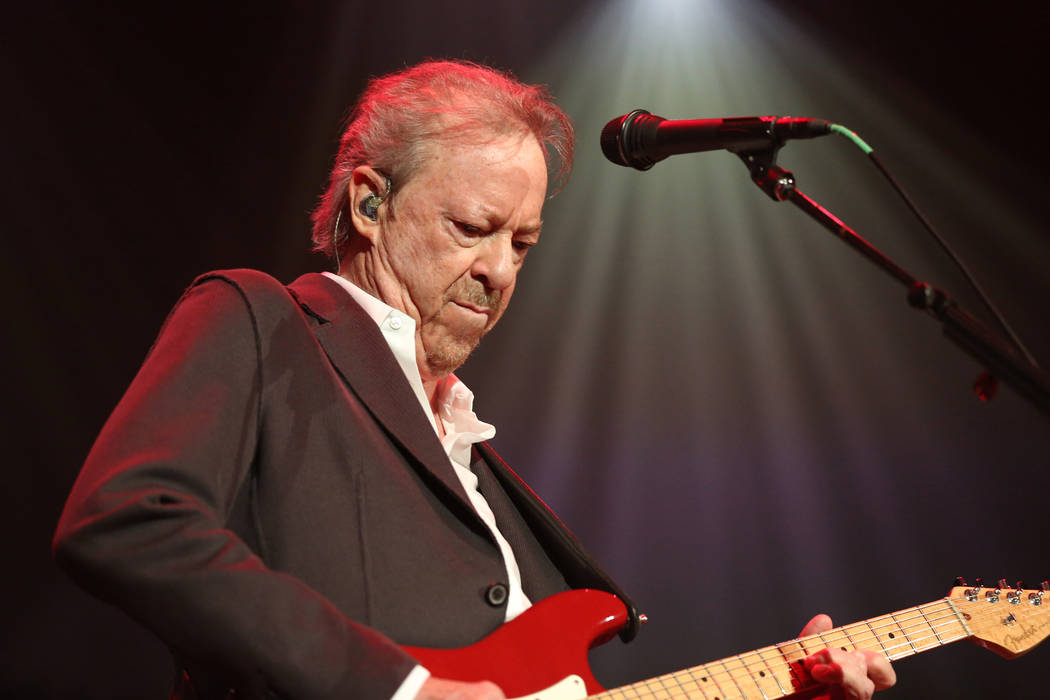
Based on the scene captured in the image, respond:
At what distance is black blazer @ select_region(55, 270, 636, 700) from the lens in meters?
1.19

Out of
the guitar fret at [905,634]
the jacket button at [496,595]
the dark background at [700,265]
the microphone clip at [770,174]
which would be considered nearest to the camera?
the microphone clip at [770,174]

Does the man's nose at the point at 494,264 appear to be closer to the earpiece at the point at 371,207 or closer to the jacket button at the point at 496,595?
the earpiece at the point at 371,207

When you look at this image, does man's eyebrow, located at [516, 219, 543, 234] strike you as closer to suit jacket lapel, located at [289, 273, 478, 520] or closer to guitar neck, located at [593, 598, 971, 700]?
suit jacket lapel, located at [289, 273, 478, 520]

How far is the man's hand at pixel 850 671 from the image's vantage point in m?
1.87

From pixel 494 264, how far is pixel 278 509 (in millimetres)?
912

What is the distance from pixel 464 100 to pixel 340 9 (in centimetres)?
202

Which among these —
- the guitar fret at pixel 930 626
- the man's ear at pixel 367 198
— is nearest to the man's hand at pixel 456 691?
the man's ear at pixel 367 198

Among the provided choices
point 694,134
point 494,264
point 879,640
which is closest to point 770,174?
point 694,134

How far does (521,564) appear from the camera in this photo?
2.12 m

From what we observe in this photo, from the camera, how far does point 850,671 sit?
1884 mm

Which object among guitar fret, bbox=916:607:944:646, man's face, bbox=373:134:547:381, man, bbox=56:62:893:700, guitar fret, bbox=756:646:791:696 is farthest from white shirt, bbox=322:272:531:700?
guitar fret, bbox=916:607:944:646

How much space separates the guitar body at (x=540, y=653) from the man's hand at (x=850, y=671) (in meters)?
→ 0.57

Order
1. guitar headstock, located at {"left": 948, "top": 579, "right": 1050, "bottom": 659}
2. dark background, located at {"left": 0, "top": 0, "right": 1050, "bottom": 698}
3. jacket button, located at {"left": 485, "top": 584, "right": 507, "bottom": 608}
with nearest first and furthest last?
jacket button, located at {"left": 485, "top": 584, "right": 507, "bottom": 608} < guitar headstock, located at {"left": 948, "top": 579, "right": 1050, "bottom": 659} < dark background, located at {"left": 0, "top": 0, "right": 1050, "bottom": 698}

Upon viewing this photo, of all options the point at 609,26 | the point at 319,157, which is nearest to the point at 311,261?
the point at 319,157
